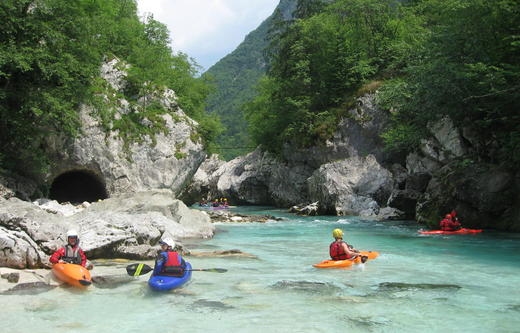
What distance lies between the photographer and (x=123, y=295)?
7.58 m

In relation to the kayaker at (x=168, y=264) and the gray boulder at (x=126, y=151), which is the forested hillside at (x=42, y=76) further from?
the kayaker at (x=168, y=264)

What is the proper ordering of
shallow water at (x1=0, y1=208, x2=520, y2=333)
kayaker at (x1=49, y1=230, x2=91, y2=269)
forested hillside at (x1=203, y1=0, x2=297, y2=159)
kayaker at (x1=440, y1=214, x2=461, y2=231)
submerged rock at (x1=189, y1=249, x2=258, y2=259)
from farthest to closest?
forested hillside at (x1=203, y1=0, x2=297, y2=159) < kayaker at (x1=440, y1=214, x2=461, y2=231) < submerged rock at (x1=189, y1=249, x2=258, y2=259) < kayaker at (x1=49, y1=230, x2=91, y2=269) < shallow water at (x1=0, y1=208, x2=520, y2=333)

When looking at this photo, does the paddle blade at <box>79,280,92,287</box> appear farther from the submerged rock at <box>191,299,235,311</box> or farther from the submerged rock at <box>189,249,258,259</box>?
the submerged rock at <box>189,249,258,259</box>

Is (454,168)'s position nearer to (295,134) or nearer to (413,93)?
(413,93)

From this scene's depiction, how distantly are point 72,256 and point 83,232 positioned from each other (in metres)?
2.37

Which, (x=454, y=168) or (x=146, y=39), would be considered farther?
(x=146, y=39)

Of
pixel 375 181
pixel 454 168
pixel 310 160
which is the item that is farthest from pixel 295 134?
pixel 454 168

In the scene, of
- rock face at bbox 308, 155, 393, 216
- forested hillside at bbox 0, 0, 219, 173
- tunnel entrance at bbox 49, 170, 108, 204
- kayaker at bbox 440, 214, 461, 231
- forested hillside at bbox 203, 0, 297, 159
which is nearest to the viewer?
forested hillside at bbox 0, 0, 219, 173

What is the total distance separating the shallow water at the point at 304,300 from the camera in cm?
600

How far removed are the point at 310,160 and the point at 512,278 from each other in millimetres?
23887

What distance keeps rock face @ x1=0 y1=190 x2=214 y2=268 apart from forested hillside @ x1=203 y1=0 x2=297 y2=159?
57.4m

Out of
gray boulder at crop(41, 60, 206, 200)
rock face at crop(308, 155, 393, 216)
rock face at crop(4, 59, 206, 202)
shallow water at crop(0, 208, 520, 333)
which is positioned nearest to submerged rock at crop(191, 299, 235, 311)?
shallow water at crop(0, 208, 520, 333)

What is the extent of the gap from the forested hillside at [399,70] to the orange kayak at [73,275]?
10487 millimetres

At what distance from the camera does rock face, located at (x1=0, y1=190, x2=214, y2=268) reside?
866 cm
